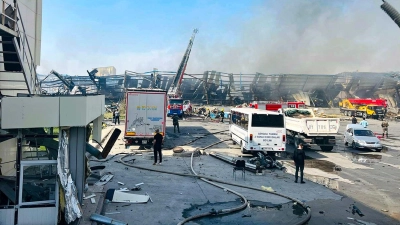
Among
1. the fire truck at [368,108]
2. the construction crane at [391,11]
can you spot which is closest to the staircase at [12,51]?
the construction crane at [391,11]

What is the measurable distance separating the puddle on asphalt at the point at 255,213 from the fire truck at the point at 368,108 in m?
41.3

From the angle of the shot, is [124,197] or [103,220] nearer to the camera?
[103,220]

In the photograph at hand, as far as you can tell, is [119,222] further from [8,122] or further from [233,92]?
[233,92]

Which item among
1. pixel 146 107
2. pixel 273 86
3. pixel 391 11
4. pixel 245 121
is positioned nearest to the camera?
pixel 391 11

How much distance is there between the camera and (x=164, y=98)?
18.5 meters

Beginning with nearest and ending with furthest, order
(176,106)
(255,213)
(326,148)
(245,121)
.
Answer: (255,213)
(245,121)
(326,148)
(176,106)

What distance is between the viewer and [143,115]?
18203mm

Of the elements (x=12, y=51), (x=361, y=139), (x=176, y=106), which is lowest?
(x=361, y=139)

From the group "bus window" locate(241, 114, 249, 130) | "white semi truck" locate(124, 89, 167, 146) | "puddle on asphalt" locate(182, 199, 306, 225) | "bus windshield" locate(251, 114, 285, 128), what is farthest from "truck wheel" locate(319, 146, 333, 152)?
"puddle on asphalt" locate(182, 199, 306, 225)

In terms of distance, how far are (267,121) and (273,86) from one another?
47.5m

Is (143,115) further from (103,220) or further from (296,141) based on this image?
(103,220)

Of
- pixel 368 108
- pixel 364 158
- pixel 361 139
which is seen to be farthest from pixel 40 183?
pixel 368 108

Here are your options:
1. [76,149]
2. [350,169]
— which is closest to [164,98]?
[350,169]

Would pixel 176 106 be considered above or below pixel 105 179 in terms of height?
above
